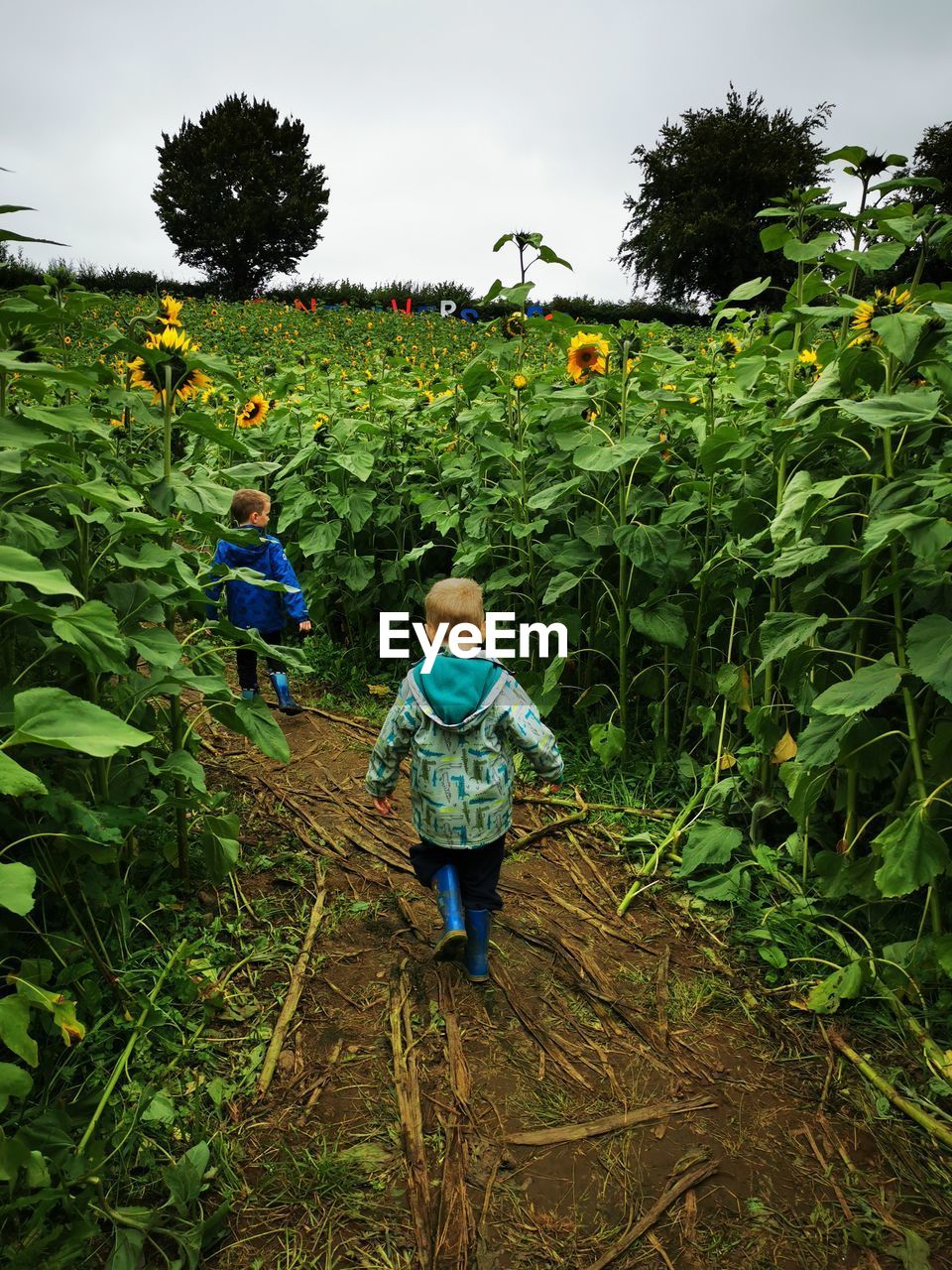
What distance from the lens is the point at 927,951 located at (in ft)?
6.98

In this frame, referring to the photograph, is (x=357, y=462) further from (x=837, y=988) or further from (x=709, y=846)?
(x=837, y=988)

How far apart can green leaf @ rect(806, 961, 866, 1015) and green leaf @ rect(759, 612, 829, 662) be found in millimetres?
847

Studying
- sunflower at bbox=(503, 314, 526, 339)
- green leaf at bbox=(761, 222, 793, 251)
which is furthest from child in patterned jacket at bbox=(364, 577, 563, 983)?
sunflower at bbox=(503, 314, 526, 339)

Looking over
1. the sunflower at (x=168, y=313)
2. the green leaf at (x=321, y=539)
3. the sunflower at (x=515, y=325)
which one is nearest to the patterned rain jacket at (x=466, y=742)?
the sunflower at (x=168, y=313)

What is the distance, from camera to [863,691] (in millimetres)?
2055

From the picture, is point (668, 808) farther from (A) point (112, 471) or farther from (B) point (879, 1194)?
(A) point (112, 471)

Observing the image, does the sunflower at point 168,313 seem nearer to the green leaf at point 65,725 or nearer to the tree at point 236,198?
the green leaf at point 65,725

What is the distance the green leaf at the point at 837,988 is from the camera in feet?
7.27

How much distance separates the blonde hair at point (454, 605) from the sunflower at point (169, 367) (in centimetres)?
90

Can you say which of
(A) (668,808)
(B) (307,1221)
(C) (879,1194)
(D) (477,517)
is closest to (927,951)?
(C) (879,1194)

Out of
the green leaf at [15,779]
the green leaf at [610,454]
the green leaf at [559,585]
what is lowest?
the green leaf at [559,585]

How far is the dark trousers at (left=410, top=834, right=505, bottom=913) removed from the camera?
248 cm

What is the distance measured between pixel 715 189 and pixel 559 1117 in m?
37.8

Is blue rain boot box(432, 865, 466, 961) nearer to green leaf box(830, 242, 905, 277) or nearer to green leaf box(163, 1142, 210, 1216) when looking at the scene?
green leaf box(163, 1142, 210, 1216)
